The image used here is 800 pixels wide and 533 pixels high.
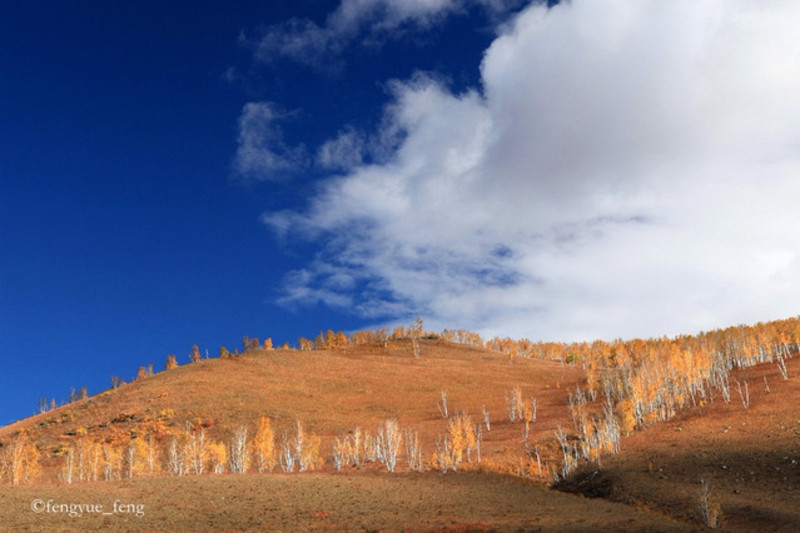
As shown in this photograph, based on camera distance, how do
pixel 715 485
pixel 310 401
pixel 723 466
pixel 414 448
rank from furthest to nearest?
pixel 310 401
pixel 414 448
pixel 723 466
pixel 715 485

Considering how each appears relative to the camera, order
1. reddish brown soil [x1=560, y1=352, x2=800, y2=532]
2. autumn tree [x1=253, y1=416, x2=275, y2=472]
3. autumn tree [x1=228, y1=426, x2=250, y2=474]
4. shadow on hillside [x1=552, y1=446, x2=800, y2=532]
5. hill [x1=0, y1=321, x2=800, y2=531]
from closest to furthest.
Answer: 1. hill [x1=0, y1=321, x2=800, y2=531]
2. shadow on hillside [x1=552, y1=446, x2=800, y2=532]
3. reddish brown soil [x1=560, y1=352, x2=800, y2=532]
4. autumn tree [x1=228, y1=426, x2=250, y2=474]
5. autumn tree [x1=253, y1=416, x2=275, y2=472]

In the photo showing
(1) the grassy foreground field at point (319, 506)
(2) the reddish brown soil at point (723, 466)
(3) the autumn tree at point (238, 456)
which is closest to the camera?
(1) the grassy foreground field at point (319, 506)

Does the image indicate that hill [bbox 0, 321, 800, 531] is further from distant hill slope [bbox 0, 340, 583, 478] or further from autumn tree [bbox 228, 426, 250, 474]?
autumn tree [bbox 228, 426, 250, 474]

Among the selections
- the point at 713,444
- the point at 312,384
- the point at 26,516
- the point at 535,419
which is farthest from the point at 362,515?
the point at 312,384

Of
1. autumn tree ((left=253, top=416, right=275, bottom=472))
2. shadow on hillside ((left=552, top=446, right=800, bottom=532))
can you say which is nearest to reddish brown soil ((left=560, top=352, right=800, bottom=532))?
shadow on hillside ((left=552, top=446, right=800, bottom=532))

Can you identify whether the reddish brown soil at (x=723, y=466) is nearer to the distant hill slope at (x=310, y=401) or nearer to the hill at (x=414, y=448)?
the hill at (x=414, y=448)

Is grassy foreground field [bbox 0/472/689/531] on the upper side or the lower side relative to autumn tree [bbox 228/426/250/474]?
lower

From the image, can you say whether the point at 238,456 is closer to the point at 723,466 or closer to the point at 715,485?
the point at 715,485

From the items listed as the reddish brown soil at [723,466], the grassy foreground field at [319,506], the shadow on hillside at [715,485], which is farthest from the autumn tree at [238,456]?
the reddish brown soil at [723,466]

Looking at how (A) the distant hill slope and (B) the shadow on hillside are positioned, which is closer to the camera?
(B) the shadow on hillside

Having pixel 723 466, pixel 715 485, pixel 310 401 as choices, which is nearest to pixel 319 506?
pixel 715 485

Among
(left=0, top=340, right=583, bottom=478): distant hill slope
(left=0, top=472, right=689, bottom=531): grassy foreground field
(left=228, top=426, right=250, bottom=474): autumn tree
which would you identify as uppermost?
(left=0, top=340, right=583, bottom=478): distant hill slope

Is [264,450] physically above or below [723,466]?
above

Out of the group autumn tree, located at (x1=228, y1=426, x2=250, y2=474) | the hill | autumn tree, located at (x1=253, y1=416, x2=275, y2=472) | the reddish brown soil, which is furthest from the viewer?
autumn tree, located at (x1=253, y1=416, x2=275, y2=472)
